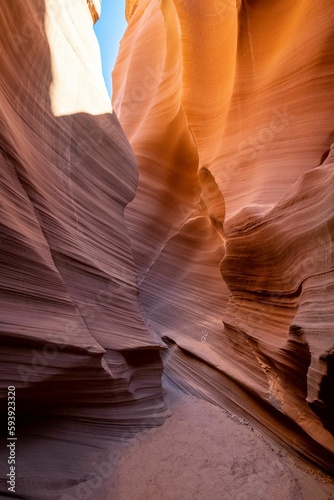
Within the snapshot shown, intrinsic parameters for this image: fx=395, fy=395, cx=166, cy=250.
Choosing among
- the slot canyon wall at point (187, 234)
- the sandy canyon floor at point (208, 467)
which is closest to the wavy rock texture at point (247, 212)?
the slot canyon wall at point (187, 234)

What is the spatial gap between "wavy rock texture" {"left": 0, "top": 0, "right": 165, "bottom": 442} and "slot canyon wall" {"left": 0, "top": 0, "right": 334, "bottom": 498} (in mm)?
16

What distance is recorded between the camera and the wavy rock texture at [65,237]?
9.04ft

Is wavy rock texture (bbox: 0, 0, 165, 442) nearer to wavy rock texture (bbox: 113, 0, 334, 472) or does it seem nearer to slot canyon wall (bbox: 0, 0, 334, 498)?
slot canyon wall (bbox: 0, 0, 334, 498)

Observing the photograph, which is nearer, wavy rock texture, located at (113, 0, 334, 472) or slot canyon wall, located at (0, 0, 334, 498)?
slot canyon wall, located at (0, 0, 334, 498)

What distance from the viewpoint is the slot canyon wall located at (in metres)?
2.82

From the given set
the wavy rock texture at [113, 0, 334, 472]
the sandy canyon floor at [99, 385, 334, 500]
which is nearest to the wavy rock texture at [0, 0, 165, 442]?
the sandy canyon floor at [99, 385, 334, 500]

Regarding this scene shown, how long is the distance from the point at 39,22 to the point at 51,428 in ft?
12.8

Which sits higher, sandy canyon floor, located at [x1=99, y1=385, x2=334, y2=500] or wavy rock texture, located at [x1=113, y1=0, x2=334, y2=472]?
wavy rock texture, located at [x1=113, y1=0, x2=334, y2=472]

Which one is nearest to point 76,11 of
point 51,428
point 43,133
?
point 43,133

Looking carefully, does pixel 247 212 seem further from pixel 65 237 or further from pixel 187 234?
pixel 187 234

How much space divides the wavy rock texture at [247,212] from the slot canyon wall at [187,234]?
0.02 meters

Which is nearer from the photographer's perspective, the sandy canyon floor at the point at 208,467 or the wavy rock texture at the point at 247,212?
the sandy canyon floor at the point at 208,467

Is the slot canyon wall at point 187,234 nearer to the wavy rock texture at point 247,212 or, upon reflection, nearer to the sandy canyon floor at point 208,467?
the wavy rock texture at point 247,212

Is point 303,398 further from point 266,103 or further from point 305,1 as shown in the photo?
point 305,1
